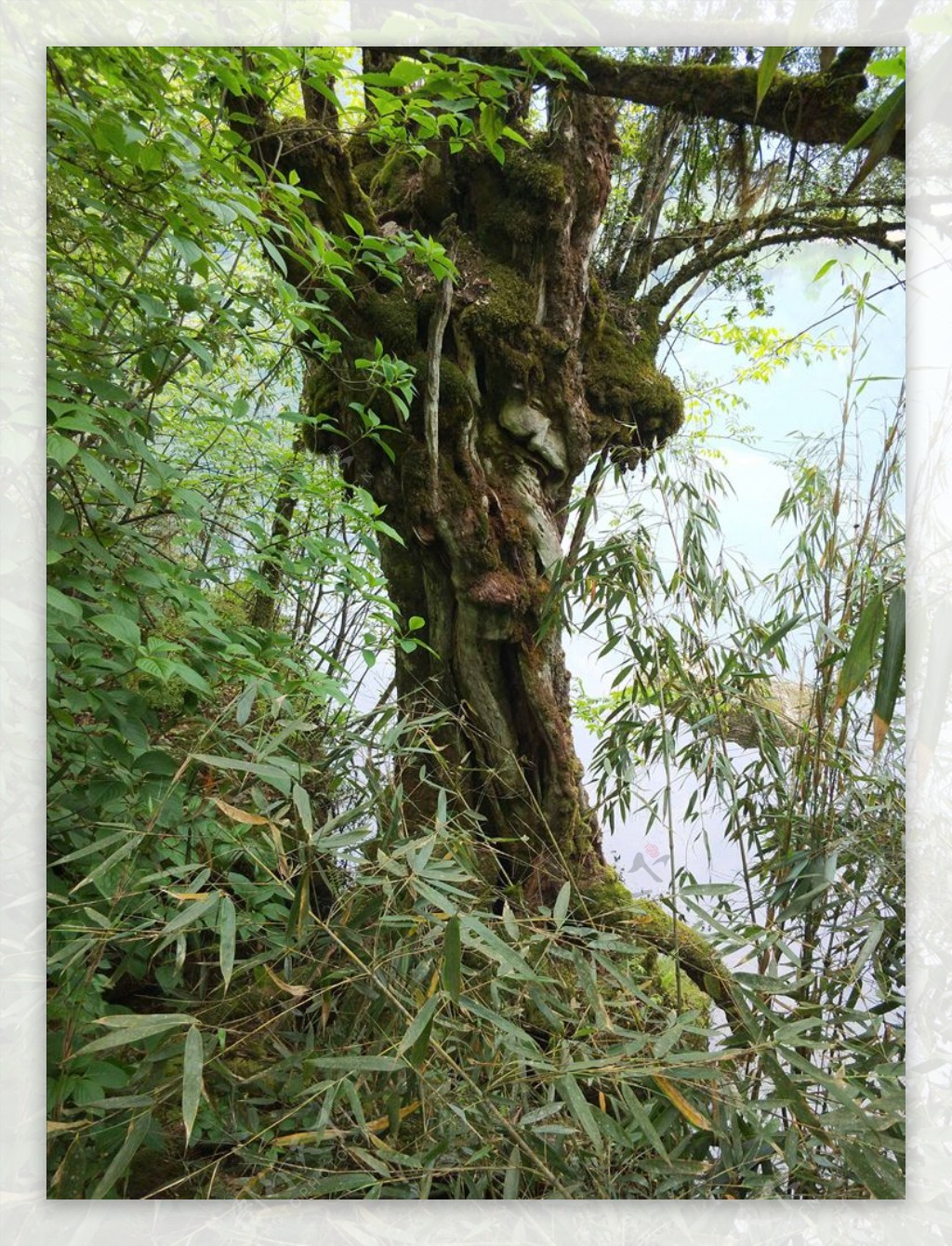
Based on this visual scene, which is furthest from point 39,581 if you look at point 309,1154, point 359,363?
point 309,1154

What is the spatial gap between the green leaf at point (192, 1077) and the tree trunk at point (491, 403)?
0.75 metres

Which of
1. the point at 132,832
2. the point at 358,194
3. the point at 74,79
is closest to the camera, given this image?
the point at 132,832

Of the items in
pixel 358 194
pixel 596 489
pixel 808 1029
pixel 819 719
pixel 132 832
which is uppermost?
pixel 358 194

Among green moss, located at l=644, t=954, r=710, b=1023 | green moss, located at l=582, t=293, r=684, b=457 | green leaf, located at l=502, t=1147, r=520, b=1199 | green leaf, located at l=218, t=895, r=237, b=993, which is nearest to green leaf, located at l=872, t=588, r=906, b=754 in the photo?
green moss, located at l=644, t=954, r=710, b=1023

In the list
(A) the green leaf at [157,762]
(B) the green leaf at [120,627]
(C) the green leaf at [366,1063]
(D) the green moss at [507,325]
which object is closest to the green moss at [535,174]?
(D) the green moss at [507,325]

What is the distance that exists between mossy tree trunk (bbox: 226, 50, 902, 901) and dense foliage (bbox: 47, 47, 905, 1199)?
0.37 feet

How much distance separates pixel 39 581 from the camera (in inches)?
47.0

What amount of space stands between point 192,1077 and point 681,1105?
54 cm

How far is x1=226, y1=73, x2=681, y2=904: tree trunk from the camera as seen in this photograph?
163 centimetres

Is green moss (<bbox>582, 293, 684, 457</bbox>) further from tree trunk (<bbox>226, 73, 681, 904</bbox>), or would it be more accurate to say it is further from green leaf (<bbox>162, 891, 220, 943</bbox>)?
green leaf (<bbox>162, 891, 220, 943</bbox>)

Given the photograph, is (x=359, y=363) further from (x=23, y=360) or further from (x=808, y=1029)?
(x=808, y=1029)

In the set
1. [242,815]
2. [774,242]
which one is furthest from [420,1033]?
[774,242]

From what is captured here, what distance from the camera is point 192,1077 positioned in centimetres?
90

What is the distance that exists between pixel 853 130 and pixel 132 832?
1.48 m
